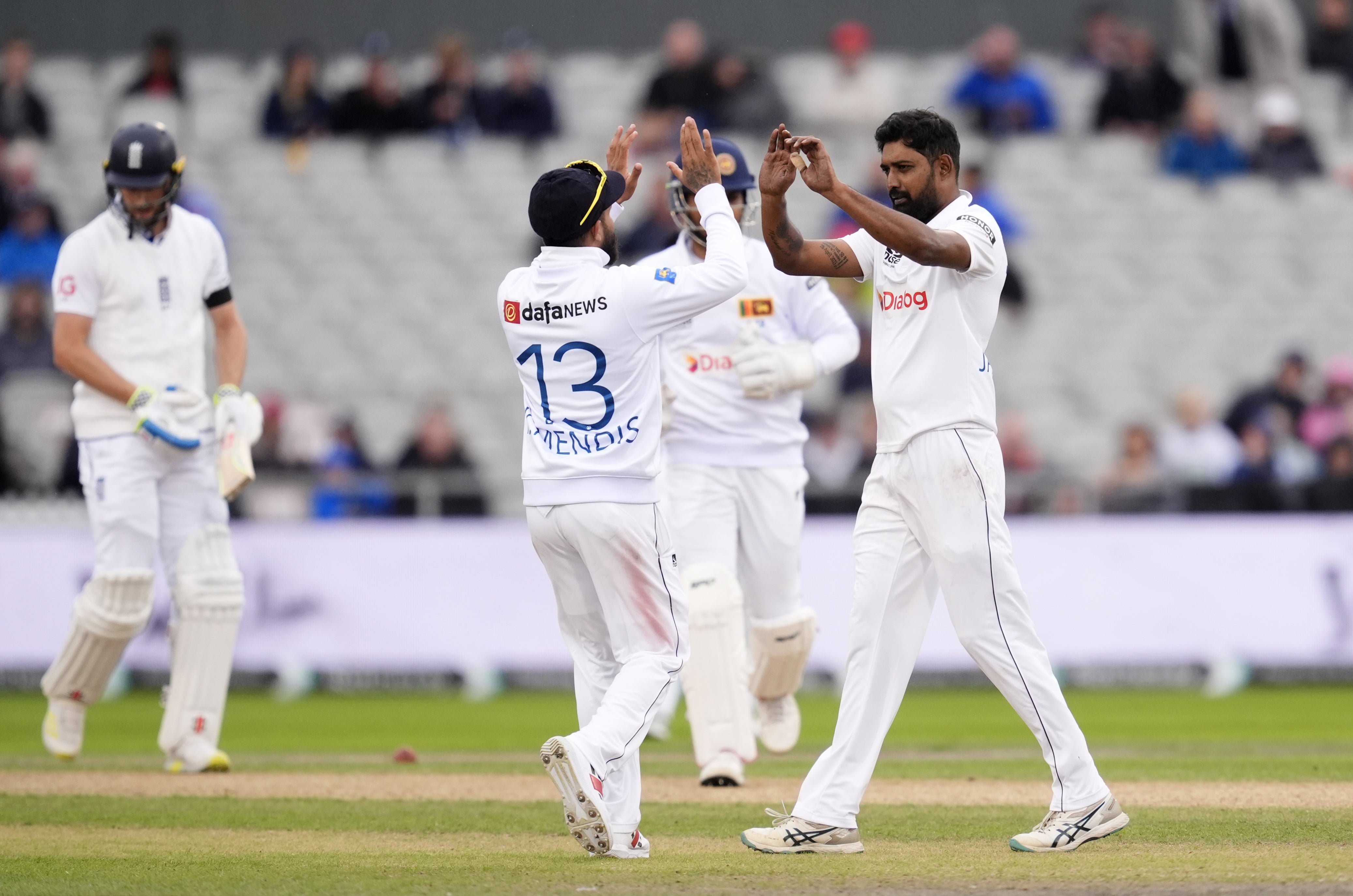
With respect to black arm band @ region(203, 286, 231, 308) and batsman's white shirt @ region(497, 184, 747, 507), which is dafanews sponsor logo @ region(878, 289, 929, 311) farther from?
black arm band @ region(203, 286, 231, 308)

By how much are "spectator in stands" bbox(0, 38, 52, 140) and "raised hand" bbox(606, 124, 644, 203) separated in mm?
14247

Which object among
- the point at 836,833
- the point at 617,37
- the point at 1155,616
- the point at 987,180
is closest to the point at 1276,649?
the point at 1155,616

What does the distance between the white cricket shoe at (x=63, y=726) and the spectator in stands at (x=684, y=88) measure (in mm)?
11026

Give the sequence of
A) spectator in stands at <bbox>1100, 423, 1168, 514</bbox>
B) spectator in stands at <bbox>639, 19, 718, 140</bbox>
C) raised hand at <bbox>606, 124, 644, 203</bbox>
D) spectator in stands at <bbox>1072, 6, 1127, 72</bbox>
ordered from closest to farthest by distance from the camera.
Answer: raised hand at <bbox>606, 124, 644, 203</bbox>
spectator in stands at <bbox>1100, 423, 1168, 514</bbox>
spectator in stands at <bbox>639, 19, 718, 140</bbox>
spectator in stands at <bbox>1072, 6, 1127, 72</bbox>

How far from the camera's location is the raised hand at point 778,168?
662 centimetres

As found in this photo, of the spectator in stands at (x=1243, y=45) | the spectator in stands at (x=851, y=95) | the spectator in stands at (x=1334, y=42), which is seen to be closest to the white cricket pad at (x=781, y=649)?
the spectator in stands at (x=851, y=95)

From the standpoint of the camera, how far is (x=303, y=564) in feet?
47.4

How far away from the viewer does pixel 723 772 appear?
346 inches

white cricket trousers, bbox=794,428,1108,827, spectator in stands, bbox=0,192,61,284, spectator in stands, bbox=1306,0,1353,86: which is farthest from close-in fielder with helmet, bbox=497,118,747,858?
spectator in stands, bbox=1306,0,1353,86

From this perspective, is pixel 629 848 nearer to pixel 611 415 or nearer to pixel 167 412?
pixel 611 415

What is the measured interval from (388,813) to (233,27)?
16490 mm

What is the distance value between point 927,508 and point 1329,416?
10.9 metres

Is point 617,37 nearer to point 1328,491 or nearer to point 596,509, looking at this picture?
point 1328,491

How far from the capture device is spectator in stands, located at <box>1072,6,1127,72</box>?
70.7 ft
